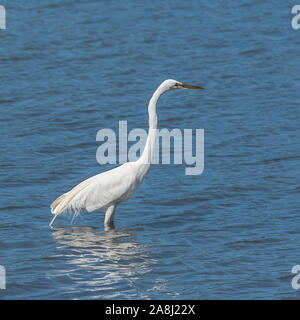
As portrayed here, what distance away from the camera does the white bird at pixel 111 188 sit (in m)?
11.1

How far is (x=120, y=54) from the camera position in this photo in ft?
68.0

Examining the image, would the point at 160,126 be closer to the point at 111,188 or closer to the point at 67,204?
the point at 111,188

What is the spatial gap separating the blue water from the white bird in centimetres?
33

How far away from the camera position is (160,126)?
1602 centimetres

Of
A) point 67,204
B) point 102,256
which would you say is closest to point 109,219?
point 67,204

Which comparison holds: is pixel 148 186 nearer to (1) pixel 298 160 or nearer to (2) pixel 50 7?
(1) pixel 298 160

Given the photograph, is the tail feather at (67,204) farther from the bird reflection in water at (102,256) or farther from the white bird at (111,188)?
the bird reflection in water at (102,256)

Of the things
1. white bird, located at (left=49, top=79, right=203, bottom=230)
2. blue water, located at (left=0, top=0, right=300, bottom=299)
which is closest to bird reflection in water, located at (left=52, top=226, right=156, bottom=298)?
blue water, located at (left=0, top=0, right=300, bottom=299)

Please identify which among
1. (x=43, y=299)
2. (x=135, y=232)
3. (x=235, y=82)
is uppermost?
(x=235, y=82)

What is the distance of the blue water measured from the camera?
383 inches

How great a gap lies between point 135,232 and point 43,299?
241 cm

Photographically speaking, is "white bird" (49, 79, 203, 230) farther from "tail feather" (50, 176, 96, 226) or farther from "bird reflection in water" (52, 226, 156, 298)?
"bird reflection in water" (52, 226, 156, 298)

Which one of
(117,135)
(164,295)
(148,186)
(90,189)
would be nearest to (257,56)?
(117,135)

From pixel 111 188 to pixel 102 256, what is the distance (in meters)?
1.22
